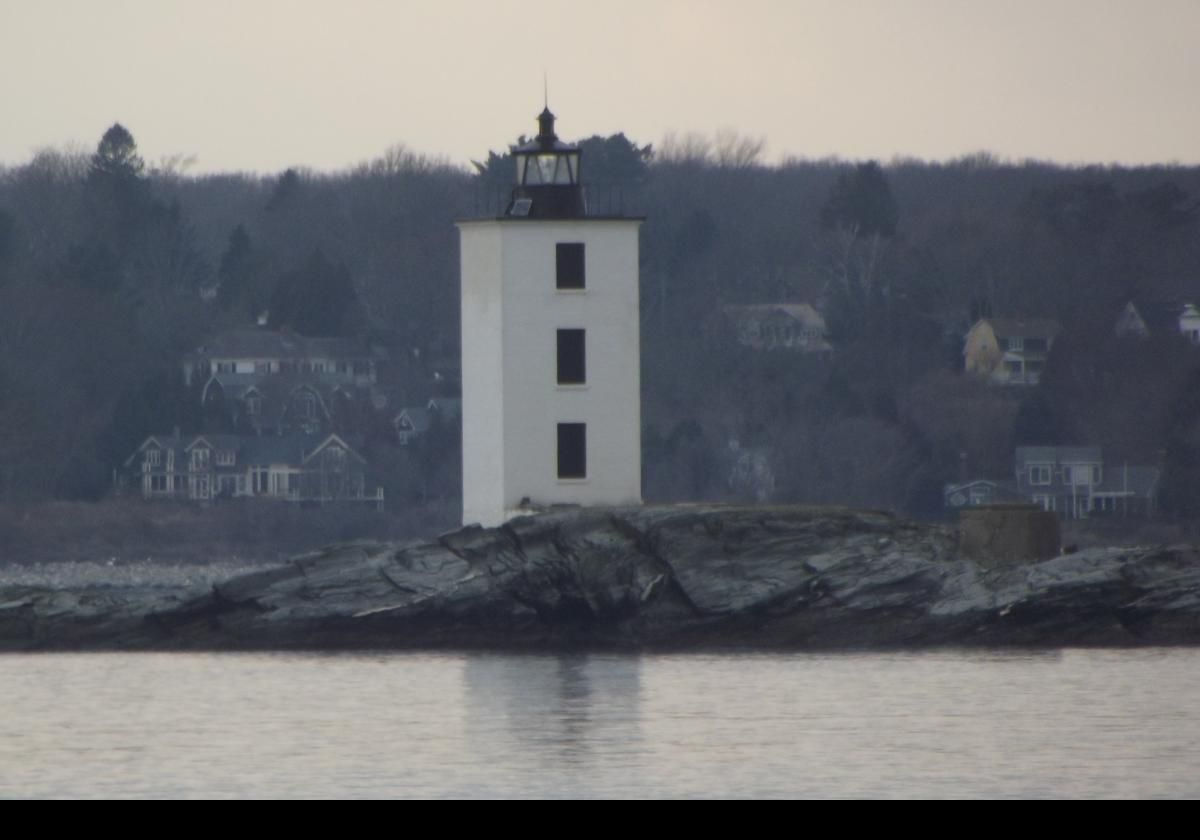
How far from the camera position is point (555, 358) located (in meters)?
30.1

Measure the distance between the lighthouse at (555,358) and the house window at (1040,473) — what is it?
37298 mm

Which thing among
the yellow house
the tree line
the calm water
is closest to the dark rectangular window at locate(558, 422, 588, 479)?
the calm water

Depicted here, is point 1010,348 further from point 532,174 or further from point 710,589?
point 710,589

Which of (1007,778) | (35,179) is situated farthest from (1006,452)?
(1007,778)

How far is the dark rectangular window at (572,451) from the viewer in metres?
30.0

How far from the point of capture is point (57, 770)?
19.1 metres

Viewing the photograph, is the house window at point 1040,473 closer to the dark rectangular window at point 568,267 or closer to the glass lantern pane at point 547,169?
the glass lantern pane at point 547,169

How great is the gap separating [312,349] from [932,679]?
5550 cm

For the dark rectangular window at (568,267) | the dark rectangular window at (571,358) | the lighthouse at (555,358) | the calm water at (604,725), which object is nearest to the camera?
the calm water at (604,725)

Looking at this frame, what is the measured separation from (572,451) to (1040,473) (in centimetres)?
3853

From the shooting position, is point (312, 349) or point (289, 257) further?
point (289, 257)

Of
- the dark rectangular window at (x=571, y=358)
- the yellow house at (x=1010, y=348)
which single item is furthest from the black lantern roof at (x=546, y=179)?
the yellow house at (x=1010, y=348)

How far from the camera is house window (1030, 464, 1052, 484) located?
66062 millimetres

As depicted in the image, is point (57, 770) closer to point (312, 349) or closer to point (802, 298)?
point (312, 349)
